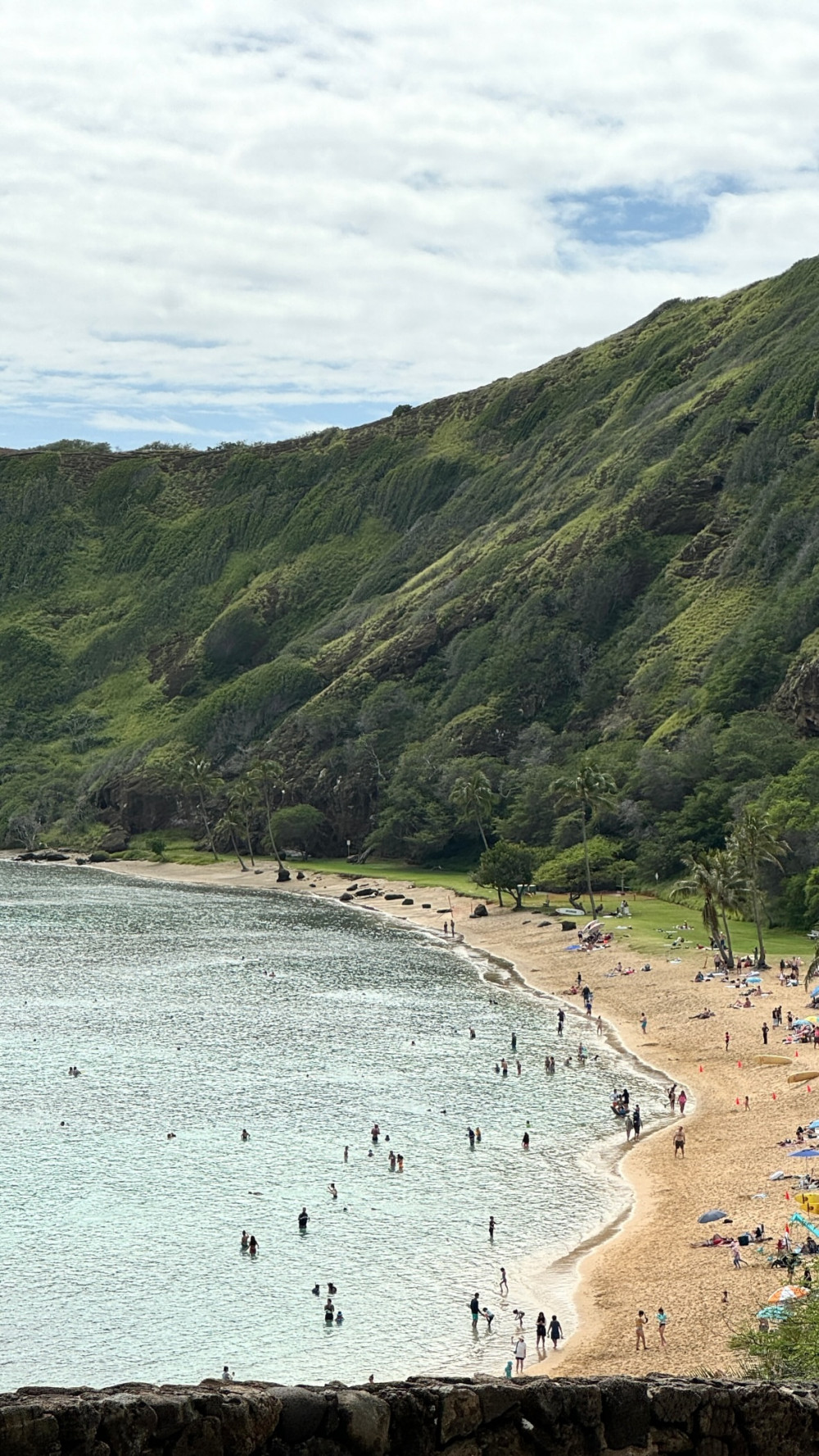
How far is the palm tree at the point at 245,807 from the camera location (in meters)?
183

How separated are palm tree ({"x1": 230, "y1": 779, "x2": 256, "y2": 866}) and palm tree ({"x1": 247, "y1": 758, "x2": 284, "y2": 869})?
43.3 inches

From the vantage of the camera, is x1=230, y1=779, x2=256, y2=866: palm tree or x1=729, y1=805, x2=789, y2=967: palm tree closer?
x1=729, y1=805, x2=789, y2=967: palm tree

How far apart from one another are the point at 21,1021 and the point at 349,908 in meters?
55.0

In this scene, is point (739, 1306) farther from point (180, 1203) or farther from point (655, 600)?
point (655, 600)

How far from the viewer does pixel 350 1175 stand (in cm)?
5997

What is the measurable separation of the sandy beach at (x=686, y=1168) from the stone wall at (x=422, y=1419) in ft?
96.6

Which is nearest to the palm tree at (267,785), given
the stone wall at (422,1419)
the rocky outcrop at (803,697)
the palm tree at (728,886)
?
the rocky outcrop at (803,697)

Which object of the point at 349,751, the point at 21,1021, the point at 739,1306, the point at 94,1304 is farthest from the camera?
the point at 349,751

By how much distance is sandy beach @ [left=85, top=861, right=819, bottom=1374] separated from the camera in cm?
4297

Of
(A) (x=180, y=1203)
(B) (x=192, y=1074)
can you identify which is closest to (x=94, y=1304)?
(A) (x=180, y=1203)

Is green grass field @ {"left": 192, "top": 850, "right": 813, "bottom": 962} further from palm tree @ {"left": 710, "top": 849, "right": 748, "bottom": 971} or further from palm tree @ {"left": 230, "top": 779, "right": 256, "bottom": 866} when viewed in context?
palm tree @ {"left": 230, "top": 779, "right": 256, "bottom": 866}

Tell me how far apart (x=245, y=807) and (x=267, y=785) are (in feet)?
12.8

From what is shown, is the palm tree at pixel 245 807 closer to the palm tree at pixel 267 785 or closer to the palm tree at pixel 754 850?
the palm tree at pixel 267 785

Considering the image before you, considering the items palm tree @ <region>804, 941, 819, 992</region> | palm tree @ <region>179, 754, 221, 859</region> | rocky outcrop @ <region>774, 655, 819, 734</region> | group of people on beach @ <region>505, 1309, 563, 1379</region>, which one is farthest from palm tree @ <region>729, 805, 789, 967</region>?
palm tree @ <region>179, 754, 221, 859</region>
